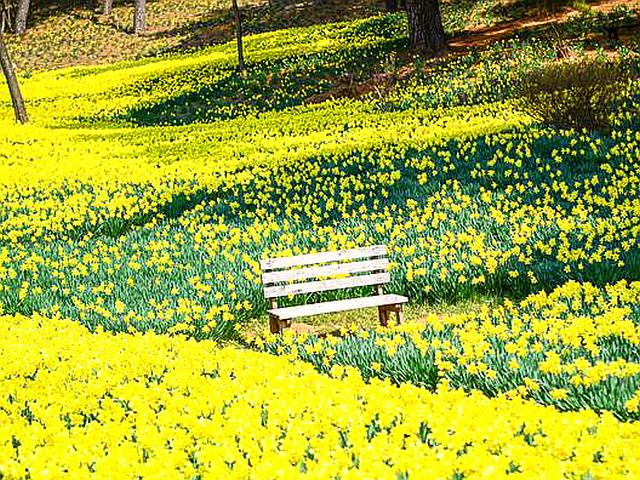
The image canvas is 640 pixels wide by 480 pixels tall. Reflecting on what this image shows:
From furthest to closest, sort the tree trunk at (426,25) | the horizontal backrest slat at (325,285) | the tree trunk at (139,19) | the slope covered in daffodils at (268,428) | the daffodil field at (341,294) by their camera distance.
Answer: the tree trunk at (139,19), the tree trunk at (426,25), the horizontal backrest slat at (325,285), the daffodil field at (341,294), the slope covered in daffodils at (268,428)

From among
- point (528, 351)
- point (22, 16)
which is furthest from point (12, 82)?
point (22, 16)

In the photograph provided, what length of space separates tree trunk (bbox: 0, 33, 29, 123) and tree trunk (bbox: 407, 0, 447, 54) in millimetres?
10153

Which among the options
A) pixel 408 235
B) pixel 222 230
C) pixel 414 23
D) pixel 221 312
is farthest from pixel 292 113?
pixel 221 312

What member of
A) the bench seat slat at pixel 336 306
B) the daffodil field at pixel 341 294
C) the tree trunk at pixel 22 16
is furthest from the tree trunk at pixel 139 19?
the bench seat slat at pixel 336 306

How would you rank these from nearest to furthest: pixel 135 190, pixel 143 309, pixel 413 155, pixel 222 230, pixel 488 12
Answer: pixel 143 309 → pixel 222 230 → pixel 413 155 → pixel 135 190 → pixel 488 12

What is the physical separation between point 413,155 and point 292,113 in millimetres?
8459

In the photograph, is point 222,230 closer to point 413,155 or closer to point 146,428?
point 413,155

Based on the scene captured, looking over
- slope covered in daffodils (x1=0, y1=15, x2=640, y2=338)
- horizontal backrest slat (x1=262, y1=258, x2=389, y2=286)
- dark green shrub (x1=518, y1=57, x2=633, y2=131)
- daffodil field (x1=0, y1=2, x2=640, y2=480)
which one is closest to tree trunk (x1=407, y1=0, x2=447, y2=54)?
daffodil field (x1=0, y1=2, x2=640, y2=480)

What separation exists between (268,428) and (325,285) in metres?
3.87

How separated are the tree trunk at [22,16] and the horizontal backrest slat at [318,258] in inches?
1643

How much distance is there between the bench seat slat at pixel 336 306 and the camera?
26.3 ft

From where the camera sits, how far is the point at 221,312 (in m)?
8.46

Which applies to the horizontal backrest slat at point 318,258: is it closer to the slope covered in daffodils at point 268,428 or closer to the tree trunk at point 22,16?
the slope covered in daffodils at point 268,428

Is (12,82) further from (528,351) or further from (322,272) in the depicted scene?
(528,351)
